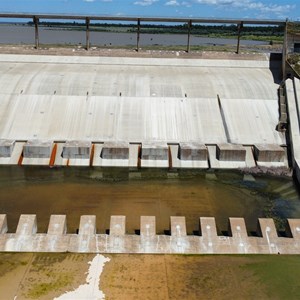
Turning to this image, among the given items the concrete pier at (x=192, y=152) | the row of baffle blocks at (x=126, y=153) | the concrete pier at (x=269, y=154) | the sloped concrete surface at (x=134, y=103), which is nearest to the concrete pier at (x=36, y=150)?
the row of baffle blocks at (x=126, y=153)

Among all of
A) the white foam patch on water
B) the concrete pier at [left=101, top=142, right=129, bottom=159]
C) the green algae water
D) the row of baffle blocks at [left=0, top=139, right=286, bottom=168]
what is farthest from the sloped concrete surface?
the white foam patch on water

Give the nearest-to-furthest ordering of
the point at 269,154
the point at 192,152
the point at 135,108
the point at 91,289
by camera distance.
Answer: the point at 91,289 → the point at 192,152 → the point at 269,154 → the point at 135,108

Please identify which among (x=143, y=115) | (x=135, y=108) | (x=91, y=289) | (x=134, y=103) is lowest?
(x=91, y=289)

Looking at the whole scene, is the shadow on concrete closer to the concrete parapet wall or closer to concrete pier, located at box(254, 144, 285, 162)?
concrete pier, located at box(254, 144, 285, 162)

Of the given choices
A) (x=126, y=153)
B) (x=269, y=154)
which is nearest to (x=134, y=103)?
(x=126, y=153)

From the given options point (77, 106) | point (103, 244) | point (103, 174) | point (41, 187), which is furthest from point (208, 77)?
point (103, 244)

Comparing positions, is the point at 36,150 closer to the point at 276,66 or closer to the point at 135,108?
the point at 135,108
